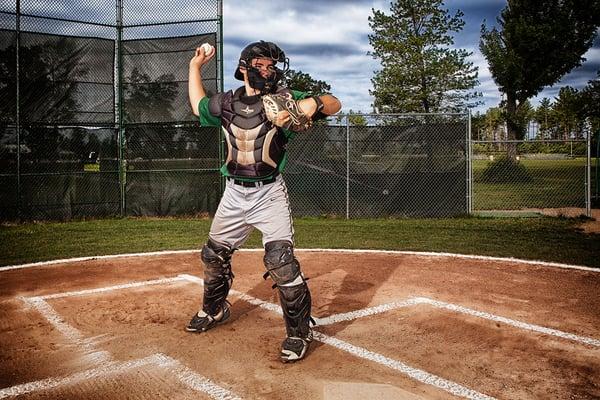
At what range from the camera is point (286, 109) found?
3.71 meters

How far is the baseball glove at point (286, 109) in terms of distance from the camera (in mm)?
3713

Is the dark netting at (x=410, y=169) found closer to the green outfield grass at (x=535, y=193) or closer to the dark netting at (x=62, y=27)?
the green outfield grass at (x=535, y=193)

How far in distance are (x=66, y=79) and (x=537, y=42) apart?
26944 millimetres

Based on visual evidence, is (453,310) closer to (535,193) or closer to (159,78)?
(159,78)

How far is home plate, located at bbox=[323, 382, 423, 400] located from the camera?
307 cm

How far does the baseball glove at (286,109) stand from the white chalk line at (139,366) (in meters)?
1.92

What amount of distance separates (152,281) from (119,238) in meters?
4.08

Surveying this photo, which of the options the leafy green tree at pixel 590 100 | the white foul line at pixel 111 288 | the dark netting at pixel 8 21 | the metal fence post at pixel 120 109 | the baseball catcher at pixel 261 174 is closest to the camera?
the baseball catcher at pixel 261 174

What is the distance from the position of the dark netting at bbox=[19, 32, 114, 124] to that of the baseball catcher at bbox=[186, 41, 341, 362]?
9.41 m

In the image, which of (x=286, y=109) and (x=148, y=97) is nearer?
(x=286, y=109)

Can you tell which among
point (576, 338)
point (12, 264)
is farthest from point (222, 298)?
point (12, 264)

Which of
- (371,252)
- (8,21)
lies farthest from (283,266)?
(8,21)

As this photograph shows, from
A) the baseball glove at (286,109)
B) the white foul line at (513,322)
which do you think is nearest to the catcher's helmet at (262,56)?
the baseball glove at (286,109)

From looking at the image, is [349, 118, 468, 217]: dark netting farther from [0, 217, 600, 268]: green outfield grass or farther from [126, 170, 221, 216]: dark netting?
[126, 170, 221, 216]: dark netting
